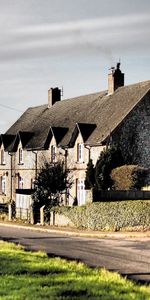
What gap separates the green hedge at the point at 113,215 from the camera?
3291 centimetres

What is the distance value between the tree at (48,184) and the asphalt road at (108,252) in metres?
13.6

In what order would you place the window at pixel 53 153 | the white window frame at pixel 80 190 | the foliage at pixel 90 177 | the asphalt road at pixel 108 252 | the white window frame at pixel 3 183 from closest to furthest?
the asphalt road at pixel 108 252 < the foliage at pixel 90 177 < the white window frame at pixel 80 190 < the window at pixel 53 153 < the white window frame at pixel 3 183

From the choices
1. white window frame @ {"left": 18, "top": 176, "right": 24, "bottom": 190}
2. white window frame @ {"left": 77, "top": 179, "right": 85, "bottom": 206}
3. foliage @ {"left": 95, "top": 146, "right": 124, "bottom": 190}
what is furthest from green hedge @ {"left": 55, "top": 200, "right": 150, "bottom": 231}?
white window frame @ {"left": 18, "top": 176, "right": 24, "bottom": 190}

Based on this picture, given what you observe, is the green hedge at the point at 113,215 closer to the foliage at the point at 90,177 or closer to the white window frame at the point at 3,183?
the foliage at the point at 90,177

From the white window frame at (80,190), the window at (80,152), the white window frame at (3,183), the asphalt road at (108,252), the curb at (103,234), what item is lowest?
the asphalt road at (108,252)

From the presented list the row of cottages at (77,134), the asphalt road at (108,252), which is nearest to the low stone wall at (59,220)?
the row of cottages at (77,134)

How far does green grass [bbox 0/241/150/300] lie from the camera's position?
12414mm

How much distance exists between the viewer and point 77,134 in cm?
4972

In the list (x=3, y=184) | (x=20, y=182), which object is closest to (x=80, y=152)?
(x=20, y=182)

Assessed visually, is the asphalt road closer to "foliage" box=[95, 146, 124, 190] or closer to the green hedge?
the green hedge

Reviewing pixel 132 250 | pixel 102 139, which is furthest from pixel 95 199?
pixel 132 250

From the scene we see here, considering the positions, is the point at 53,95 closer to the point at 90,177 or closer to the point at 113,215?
the point at 90,177

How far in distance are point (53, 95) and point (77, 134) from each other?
16.0m

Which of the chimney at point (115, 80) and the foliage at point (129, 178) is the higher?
the chimney at point (115, 80)
